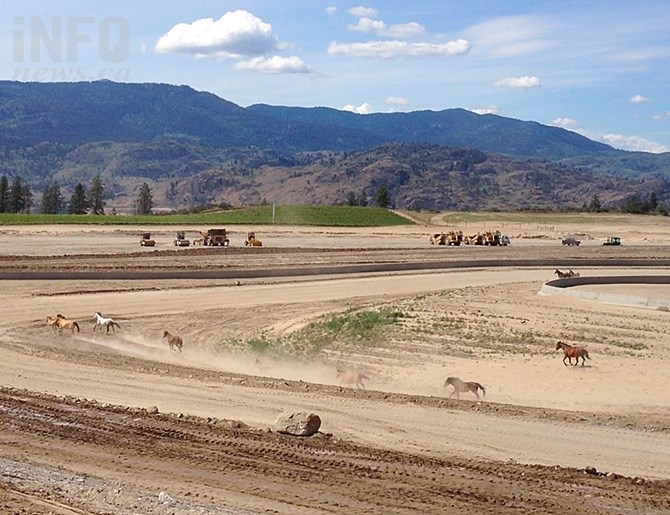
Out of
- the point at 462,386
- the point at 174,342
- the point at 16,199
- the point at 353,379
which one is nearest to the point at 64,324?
the point at 174,342

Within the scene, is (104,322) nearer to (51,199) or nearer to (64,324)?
(64,324)

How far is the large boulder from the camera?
12891 millimetres

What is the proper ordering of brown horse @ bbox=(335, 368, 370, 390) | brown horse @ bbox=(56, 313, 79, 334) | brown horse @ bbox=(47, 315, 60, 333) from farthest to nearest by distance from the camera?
brown horse @ bbox=(47, 315, 60, 333)
brown horse @ bbox=(56, 313, 79, 334)
brown horse @ bbox=(335, 368, 370, 390)

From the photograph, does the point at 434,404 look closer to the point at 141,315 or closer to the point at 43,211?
the point at 141,315

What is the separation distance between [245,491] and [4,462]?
3008mm

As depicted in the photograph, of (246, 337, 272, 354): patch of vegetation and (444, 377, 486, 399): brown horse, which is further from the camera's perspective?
(246, 337, 272, 354): patch of vegetation

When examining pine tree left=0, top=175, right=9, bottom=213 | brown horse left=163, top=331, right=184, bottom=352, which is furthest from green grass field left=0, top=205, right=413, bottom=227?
brown horse left=163, top=331, right=184, bottom=352

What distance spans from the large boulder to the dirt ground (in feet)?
0.49

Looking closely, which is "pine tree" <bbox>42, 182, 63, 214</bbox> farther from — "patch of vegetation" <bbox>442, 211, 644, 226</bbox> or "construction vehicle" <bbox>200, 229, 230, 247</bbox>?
"construction vehicle" <bbox>200, 229, 230, 247</bbox>

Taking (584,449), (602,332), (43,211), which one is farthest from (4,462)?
(43,211)

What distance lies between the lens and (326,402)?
51.8 feet

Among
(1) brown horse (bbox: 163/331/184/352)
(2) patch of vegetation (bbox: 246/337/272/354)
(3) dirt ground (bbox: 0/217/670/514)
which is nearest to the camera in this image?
(3) dirt ground (bbox: 0/217/670/514)

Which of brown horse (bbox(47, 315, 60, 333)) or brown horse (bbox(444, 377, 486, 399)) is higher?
brown horse (bbox(444, 377, 486, 399))

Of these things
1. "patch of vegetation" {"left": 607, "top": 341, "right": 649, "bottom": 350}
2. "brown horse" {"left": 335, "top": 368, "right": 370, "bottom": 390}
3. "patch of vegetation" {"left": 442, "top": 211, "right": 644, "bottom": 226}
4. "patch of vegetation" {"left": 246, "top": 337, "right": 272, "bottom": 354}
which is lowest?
"patch of vegetation" {"left": 246, "top": 337, "right": 272, "bottom": 354}
